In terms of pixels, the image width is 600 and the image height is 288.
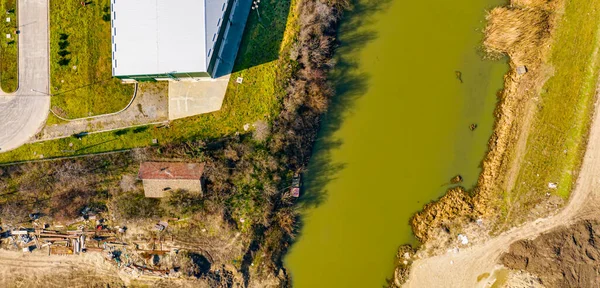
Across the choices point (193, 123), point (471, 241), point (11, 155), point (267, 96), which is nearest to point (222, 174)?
point (193, 123)

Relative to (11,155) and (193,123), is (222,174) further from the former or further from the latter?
(11,155)

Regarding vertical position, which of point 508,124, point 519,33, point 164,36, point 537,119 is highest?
point 519,33

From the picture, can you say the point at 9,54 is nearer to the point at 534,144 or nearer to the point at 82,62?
the point at 82,62

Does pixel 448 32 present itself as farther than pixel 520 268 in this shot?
Yes

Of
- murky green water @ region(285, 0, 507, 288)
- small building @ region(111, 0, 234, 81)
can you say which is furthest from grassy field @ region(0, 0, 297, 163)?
murky green water @ region(285, 0, 507, 288)

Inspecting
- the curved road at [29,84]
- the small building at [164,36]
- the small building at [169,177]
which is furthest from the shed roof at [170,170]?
the curved road at [29,84]

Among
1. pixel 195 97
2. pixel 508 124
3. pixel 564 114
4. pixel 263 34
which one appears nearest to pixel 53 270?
pixel 195 97
